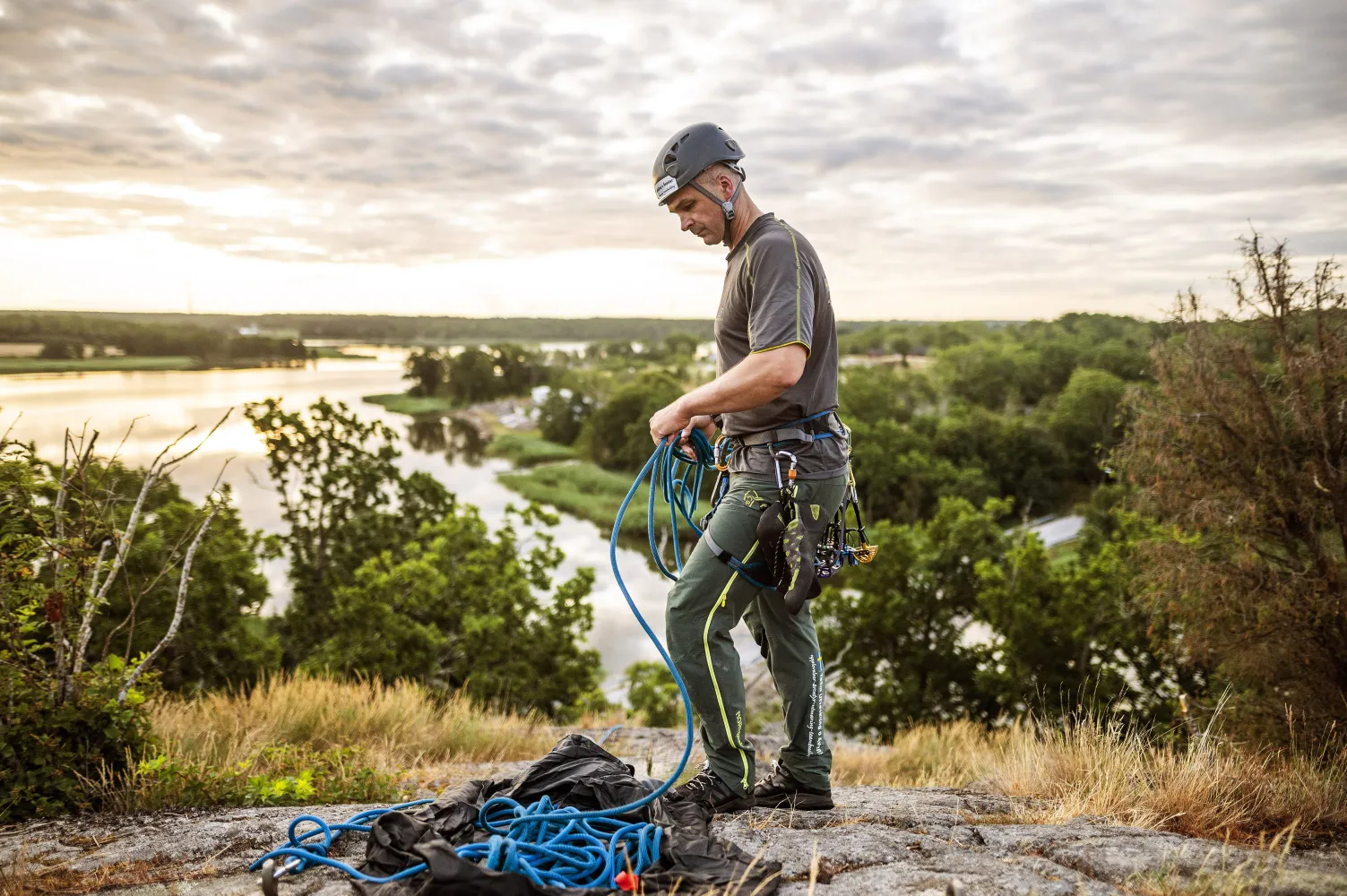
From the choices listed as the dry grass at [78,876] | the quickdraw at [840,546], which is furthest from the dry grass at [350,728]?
the quickdraw at [840,546]

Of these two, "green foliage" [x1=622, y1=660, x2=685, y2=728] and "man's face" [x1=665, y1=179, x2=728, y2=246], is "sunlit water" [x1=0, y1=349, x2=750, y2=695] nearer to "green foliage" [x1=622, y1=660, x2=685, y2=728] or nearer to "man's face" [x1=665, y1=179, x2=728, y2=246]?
"man's face" [x1=665, y1=179, x2=728, y2=246]

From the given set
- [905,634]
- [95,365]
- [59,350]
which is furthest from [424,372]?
[905,634]

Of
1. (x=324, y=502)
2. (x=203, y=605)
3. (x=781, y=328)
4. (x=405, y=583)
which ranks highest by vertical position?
(x=781, y=328)

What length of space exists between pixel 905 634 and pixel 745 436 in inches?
857

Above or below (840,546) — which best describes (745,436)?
above

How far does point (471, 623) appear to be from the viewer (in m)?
16.4

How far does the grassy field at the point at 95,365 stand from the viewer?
3222 centimetres

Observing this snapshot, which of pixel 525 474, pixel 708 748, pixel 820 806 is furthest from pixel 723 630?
pixel 525 474

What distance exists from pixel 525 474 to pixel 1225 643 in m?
55.9

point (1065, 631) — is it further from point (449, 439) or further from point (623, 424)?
point (449, 439)

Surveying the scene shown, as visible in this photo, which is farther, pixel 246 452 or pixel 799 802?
pixel 246 452

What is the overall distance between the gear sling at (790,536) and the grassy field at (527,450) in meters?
67.9

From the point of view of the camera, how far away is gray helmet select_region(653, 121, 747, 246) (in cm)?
345

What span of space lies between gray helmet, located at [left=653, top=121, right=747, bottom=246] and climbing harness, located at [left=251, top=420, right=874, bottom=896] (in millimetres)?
1092
